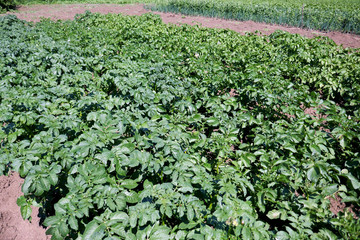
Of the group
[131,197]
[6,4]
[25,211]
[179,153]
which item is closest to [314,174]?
[179,153]

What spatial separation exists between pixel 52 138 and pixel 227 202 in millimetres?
1620

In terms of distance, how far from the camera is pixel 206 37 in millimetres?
5508

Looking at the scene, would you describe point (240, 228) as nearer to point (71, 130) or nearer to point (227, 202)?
point (227, 202)

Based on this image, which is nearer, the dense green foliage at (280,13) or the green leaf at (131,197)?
the green leaf at (131,197)

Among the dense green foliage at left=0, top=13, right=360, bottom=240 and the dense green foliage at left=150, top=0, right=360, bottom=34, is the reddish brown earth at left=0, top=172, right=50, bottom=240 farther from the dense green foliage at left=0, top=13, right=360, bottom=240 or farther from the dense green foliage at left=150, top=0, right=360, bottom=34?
the dense green foliage at left=150, top=0, right=360, bottom=34

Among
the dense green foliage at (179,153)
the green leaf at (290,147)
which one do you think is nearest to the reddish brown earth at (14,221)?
the dense green foliage at (179,153)

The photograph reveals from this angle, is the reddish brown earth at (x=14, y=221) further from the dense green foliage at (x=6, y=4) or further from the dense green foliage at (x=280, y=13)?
the dense green foliage at (x=6, y=4)

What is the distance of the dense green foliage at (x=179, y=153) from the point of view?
4.99 ft

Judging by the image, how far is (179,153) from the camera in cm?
181

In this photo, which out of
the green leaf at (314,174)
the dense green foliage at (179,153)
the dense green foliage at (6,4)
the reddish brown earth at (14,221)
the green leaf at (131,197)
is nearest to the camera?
the dense green foliage at (179,153)

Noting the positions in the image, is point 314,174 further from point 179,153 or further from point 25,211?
point 25,211

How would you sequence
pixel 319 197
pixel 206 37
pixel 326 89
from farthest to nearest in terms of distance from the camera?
pixel 206 37, pixel 326 89, pixel 319 197

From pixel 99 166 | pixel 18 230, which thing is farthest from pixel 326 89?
pixel 18 230

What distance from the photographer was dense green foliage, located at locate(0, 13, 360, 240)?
1521mm
